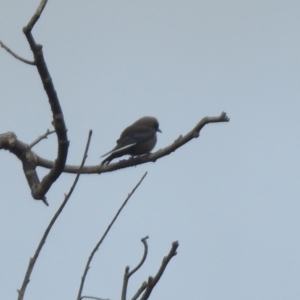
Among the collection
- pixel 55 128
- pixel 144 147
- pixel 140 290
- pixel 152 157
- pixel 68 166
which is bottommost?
pixel 140 290

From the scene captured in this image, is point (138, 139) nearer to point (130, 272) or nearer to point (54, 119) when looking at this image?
point (54, 119)

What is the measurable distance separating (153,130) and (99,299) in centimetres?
555

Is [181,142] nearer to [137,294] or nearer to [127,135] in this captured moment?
[137,294]

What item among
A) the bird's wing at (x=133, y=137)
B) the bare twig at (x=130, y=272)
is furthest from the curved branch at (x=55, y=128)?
the bird's wing at (x=133, y=137)

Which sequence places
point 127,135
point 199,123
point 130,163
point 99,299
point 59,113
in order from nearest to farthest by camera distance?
1. point 99,299
2. point 59,113
3. point 199,123
4. point 130,163
5. point 127,135

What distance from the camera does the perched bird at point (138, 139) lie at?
25.3ft

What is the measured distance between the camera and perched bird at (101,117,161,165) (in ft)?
25.3

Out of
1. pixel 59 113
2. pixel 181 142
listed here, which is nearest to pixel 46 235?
pixel 59 113

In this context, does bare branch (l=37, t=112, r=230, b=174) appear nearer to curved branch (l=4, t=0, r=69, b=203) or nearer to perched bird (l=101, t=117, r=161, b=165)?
curved branch (l=4, t=0, r=69, b=203)

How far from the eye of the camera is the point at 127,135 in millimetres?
8141

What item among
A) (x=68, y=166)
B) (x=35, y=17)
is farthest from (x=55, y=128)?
(x=68, y=166)

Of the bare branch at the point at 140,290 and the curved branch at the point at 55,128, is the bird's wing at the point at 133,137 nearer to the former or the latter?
the curved branch at the point at 55,128

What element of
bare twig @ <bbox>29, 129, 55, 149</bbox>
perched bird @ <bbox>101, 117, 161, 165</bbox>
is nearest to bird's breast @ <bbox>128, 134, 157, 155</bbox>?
perched bird @ <bbox>101, 117, 161, 165</bbox>

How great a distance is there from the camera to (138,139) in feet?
26.4
